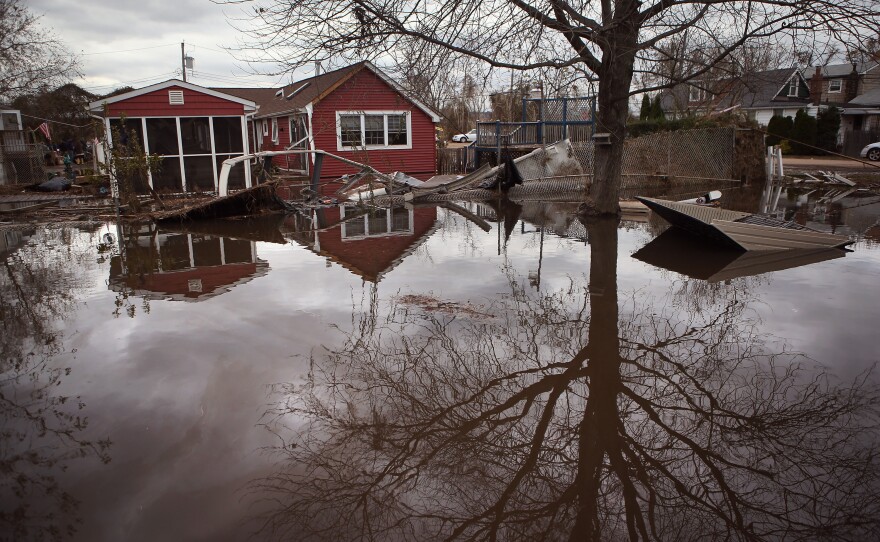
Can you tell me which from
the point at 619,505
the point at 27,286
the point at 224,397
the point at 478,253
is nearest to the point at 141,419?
the point at 224,397

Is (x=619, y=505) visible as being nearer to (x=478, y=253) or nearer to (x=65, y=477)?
(x=65, y=477)

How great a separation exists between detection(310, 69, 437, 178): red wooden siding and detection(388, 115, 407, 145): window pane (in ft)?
1.13

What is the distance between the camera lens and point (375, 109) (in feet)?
83.9

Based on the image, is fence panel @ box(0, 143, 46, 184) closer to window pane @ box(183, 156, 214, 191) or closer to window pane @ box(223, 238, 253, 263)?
window pane @ box(183, 156, 214, 191)

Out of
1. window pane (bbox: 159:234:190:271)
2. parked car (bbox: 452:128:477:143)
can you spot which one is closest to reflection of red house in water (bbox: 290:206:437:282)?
window pane (bbox: 159:234:190:271)

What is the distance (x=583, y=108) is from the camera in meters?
22.9

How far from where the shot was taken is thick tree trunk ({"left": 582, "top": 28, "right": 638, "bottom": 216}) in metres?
11.8

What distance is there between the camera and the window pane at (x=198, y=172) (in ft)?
63.3

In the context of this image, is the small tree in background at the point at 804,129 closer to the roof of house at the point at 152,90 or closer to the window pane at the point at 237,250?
the roof of house at the point at 152,90

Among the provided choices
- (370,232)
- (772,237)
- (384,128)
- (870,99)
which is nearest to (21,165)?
(384,128)

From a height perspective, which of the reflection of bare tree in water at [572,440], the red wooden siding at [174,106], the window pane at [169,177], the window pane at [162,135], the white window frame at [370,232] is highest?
the red wooden siding at [174,106]

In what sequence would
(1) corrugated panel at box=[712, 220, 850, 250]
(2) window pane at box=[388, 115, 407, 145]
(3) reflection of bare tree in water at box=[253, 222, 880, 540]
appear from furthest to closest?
(2) window pane at box=[388, 115, 407, 145], (1) corrugated panel at box=[712, 220, 850, 250], (3) reflection of bare tree in water at box=[253, 222, 880, 540]

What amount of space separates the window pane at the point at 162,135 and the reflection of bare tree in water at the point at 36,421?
11303 mm

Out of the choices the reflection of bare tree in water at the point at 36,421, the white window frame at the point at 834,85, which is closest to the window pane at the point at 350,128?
the reflection of bare tree in water at the point at 36,421
